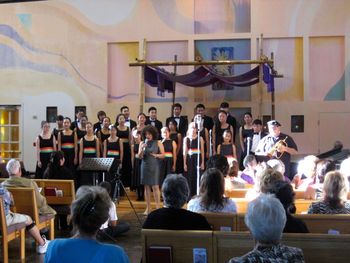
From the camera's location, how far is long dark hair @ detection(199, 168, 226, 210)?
362 centimetres

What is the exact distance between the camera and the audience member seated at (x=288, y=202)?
2988 mm

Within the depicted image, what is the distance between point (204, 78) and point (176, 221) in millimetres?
7080

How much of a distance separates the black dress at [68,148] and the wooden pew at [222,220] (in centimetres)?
544

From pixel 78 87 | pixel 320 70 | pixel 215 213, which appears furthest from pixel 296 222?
pixel 78 87

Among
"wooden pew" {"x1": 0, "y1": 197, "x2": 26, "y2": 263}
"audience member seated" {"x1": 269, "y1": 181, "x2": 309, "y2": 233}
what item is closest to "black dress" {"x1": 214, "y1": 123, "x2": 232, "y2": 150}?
"wooden pew" {"x1": 0, "y1": 197, "x2": 26, "y2": 263}

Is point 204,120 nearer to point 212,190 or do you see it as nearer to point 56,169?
point 56,169

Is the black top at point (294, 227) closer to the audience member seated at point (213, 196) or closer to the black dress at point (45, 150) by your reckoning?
the audience member seated at point (213, 196)

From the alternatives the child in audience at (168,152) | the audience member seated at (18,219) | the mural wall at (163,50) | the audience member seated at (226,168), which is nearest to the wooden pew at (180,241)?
the audience member seated at (226,168)

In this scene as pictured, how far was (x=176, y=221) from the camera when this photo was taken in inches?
120

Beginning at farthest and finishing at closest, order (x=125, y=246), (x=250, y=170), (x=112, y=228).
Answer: (x=250, y=170), (x=112, y=228), (x=125, y=246)

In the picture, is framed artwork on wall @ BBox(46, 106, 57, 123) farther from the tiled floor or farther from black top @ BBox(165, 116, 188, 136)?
the tiled floor

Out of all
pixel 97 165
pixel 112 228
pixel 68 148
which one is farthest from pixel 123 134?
pixel 112 228

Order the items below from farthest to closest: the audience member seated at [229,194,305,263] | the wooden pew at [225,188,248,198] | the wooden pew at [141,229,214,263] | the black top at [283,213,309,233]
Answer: the wooden pew at [225,188,248,198], the black top at [283,213,309,233], the wooden pew at [141,229,214,263], the audience member seated at [229,194,305,263]

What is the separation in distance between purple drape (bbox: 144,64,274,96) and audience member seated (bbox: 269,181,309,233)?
6.52 meters
